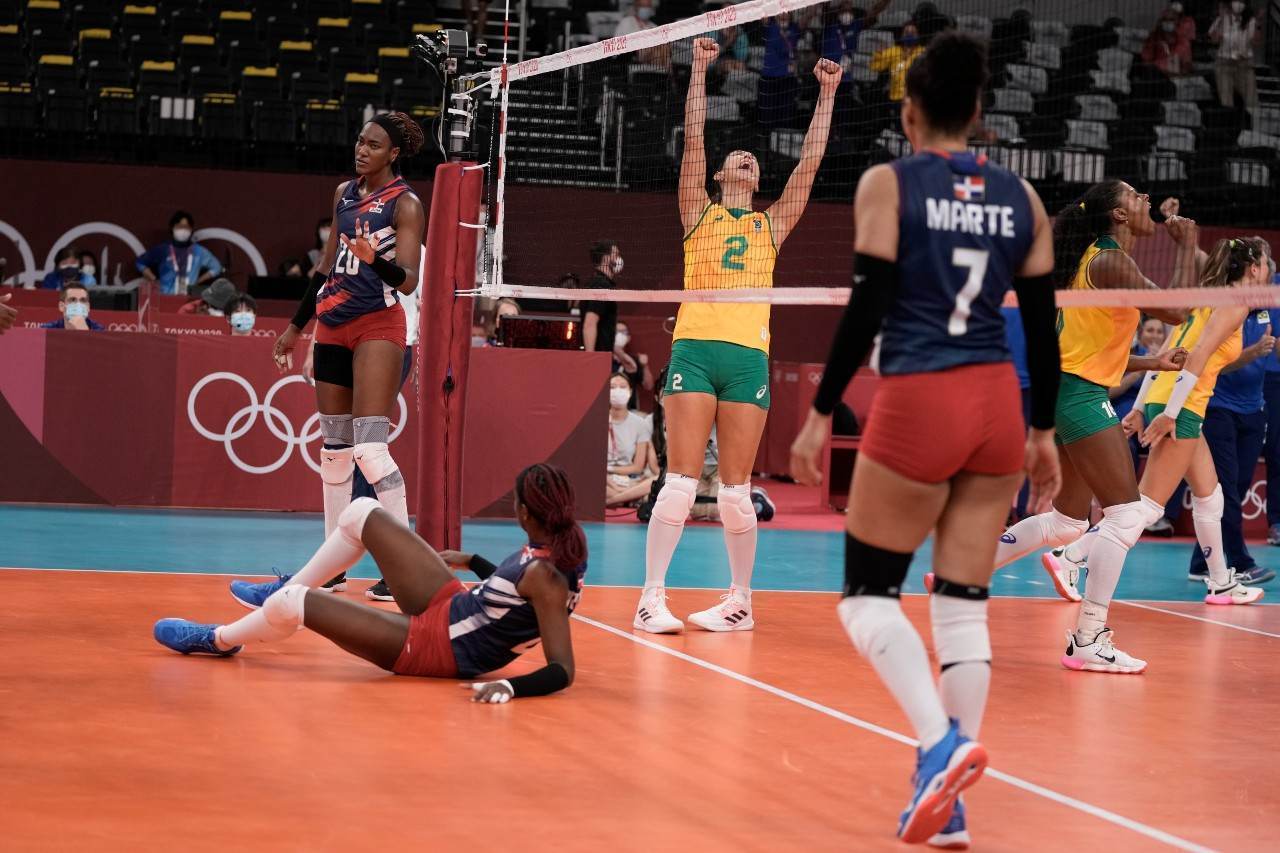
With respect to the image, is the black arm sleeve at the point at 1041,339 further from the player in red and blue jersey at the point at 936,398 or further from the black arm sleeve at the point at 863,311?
the black arm sleeve at the point at 863,311

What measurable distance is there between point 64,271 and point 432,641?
13201mm

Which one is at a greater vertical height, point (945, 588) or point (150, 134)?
point (150, 134)

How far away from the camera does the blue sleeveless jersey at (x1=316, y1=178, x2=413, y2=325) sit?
7250 millimetres

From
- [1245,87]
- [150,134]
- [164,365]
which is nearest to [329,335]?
[164,365]

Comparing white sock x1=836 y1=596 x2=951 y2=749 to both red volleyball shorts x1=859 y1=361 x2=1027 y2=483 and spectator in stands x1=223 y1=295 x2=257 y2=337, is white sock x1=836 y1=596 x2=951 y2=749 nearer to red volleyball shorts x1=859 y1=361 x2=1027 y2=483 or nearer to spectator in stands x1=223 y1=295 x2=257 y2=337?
red volleyball shorts x1=859 y1=361 x2=1027 y2=483

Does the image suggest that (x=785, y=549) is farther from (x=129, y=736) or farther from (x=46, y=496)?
(x=129, y=736)

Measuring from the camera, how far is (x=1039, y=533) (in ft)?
24.9

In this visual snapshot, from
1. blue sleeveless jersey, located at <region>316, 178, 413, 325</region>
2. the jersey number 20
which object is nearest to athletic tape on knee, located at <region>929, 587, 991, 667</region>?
the jersey number 20

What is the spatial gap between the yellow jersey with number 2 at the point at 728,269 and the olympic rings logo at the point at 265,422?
4.58m

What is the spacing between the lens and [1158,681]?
6539 mm

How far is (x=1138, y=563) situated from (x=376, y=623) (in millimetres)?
7509

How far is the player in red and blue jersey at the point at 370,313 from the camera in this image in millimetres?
7242

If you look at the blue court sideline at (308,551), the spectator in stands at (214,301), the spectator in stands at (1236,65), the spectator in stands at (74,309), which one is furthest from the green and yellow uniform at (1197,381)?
the spectator in stands at (1236,65)

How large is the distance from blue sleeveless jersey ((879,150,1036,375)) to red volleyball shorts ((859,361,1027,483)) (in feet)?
0.14
